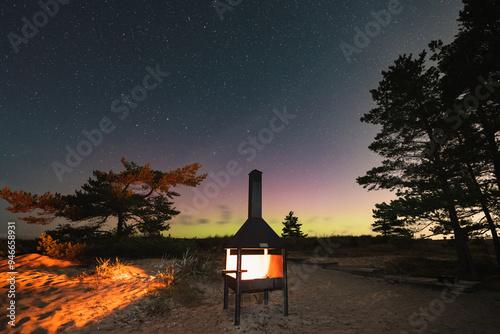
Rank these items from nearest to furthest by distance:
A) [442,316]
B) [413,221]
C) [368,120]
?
1. [442,316]
2. [413,221]
3. [368,120]

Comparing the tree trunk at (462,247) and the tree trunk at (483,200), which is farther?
the tree trunk at (462,247)

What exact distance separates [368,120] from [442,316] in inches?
405

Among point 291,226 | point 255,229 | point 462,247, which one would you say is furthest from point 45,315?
point 291,226

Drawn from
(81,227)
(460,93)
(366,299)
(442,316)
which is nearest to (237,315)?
(366,299)

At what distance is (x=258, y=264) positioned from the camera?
275 inches

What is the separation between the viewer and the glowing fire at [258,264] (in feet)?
22.1

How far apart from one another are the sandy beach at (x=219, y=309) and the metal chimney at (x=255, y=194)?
2.45 metres

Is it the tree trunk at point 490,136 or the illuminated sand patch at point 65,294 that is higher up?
the tree trunk at point 490,136

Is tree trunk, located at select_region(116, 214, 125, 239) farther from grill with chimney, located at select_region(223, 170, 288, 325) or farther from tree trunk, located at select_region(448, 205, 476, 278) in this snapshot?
tree trunk, located at select_region(448, 205, 476, 278)

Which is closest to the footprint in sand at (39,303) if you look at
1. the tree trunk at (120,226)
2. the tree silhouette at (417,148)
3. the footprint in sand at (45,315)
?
the footprint in sand at (45,315)

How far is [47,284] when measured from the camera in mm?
6469

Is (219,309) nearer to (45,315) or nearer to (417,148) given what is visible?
(45,315)

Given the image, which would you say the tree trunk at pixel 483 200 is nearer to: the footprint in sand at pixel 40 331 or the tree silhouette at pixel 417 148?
the tree silhouette at pixel 417 148

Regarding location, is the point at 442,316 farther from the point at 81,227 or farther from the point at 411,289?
the point at 81,227
